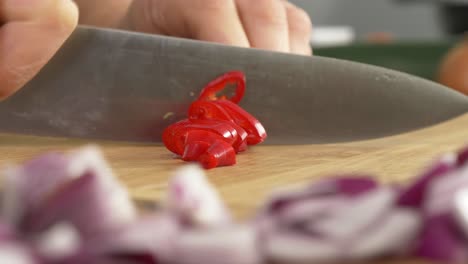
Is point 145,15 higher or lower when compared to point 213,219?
lower

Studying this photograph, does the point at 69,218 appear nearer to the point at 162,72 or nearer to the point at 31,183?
the point at 31,183

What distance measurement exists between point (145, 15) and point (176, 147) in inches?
27.6

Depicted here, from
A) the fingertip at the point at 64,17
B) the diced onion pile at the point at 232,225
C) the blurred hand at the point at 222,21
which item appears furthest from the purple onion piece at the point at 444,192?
the blurred hand at the point at 222,21

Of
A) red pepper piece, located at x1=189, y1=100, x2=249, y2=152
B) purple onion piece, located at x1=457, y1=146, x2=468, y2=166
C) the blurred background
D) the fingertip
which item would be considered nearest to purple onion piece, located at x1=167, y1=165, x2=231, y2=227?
purple onion piece, located at x1=457, y1=146, x2=468, y2=166

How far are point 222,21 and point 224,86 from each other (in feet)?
1.13

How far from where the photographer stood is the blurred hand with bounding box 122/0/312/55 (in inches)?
67.6

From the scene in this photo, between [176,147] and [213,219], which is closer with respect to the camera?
[213,219]

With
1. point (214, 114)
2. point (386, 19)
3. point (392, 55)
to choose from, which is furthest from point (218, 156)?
point (386, 19)

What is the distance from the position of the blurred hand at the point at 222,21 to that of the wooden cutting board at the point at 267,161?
1.25ft

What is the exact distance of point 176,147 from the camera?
1278 millimetres

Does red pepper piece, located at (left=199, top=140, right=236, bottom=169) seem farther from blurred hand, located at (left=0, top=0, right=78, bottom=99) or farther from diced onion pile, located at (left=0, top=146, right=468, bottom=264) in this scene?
diced onion pile, located at (left=0, top=146, right=468, bottom=264)

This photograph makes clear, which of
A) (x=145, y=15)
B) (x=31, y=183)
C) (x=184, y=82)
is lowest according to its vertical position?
(x=145, y=15)

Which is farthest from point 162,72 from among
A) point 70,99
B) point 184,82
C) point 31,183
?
point 31,183

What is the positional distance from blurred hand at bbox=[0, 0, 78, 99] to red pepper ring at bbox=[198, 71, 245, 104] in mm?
229
